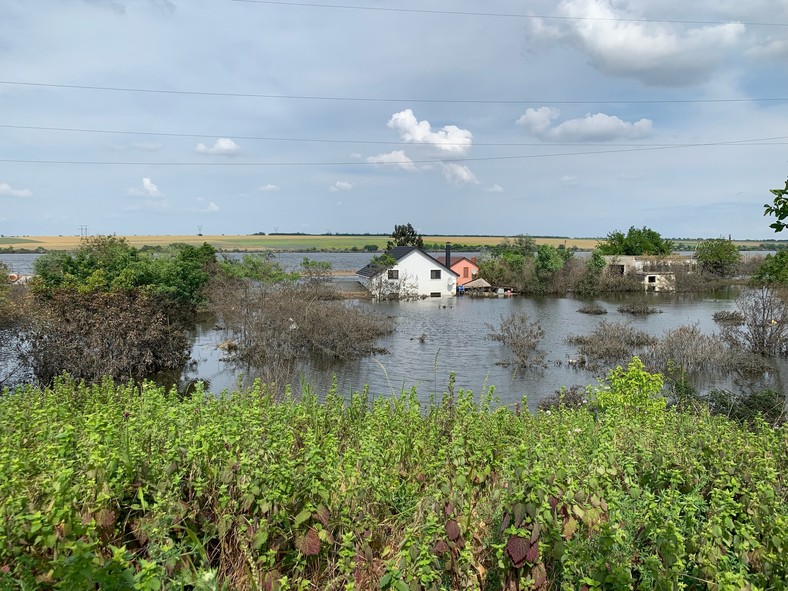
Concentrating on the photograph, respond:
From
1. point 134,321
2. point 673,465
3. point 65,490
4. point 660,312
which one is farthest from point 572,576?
point 660,312

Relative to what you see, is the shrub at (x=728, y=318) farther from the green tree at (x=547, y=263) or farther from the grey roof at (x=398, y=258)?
the grey roof at (x=398, y=258)

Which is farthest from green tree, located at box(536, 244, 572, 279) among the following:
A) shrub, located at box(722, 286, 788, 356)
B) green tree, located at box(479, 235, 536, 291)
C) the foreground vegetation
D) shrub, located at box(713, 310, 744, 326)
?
the foreground vegetation

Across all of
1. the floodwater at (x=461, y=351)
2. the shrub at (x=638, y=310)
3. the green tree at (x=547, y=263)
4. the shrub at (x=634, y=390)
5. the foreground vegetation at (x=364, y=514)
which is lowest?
the floodwater at (x=461, y=351)

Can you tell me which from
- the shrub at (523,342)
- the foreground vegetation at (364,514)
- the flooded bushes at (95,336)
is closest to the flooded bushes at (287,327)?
the flooded bushes at (95,336)

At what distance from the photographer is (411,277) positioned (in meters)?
53.3

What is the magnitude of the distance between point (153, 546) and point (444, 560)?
5.24ft

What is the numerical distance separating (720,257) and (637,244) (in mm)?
9683

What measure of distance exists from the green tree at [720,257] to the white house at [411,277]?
32.9m

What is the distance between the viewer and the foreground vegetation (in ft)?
9.24

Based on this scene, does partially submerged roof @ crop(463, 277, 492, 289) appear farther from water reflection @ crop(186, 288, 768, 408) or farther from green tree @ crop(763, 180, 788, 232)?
green tree @ crop(763, 180, 788, 232)

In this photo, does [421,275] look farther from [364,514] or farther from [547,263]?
[364,514]

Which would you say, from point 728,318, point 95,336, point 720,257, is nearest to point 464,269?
point 728,318

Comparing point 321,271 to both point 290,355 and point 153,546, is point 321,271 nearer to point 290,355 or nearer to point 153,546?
point 290,355

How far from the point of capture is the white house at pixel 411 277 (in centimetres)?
5141
